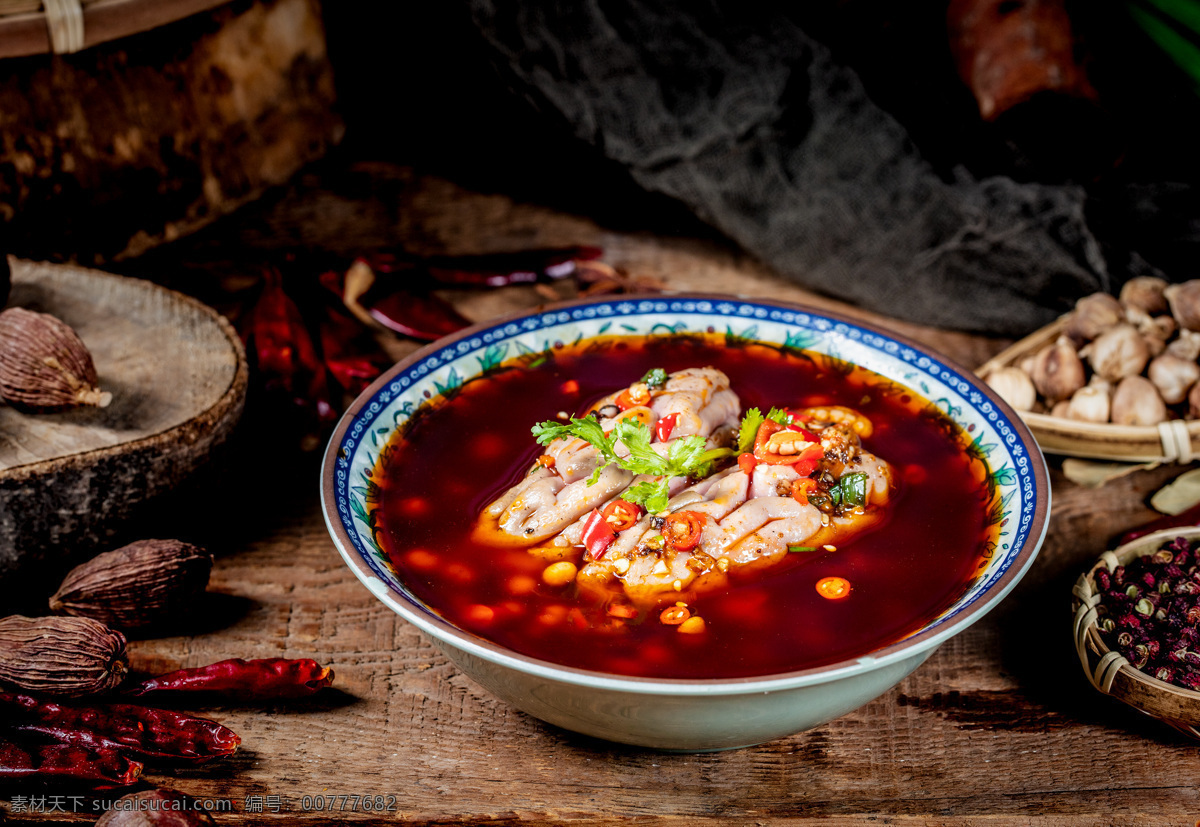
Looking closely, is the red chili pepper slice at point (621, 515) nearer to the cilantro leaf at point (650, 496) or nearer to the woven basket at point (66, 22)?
the cilantro leaf at point (650, 496)

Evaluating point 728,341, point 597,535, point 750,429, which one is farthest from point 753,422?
point 728,341

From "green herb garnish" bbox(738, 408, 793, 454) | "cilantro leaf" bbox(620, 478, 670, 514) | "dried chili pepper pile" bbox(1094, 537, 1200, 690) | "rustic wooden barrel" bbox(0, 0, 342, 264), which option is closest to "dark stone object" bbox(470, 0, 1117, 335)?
"rustic wooden barrel" bbox(0, 0, 342, 264)

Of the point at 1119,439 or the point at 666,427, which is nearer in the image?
the point at 666,427

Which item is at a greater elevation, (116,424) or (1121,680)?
(116,424)

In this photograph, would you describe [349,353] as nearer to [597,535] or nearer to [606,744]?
[597,535]

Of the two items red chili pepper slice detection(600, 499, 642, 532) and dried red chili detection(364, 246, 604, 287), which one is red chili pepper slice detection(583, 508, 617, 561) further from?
dried red chili detection(364, 246, 604, 287)
